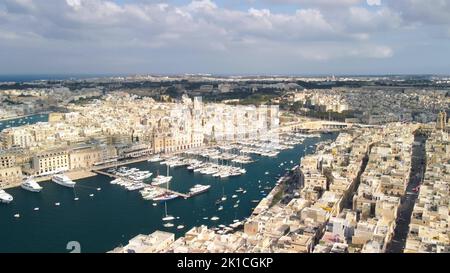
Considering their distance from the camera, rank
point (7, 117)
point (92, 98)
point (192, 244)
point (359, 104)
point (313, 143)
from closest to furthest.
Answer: point (192, 244)
point (313, 143)
point (7, 117)
point (359, 104)
point (92, 98)

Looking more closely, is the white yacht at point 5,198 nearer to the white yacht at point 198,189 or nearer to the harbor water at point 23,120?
the white yacht at point 198,189

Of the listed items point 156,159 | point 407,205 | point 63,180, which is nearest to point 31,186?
point 63,180

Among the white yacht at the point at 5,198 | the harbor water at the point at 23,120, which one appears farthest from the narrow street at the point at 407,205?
the harbor water at the point at 23,120

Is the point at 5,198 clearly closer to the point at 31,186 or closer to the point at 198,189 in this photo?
the point at 31,186

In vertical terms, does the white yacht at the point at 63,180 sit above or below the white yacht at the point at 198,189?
above
